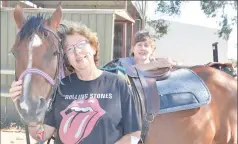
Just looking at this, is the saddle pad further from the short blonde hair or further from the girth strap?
the short blonde hair

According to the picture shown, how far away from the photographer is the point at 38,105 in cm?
181

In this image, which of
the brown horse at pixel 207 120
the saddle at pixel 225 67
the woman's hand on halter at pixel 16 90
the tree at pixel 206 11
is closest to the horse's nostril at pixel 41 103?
the woman's hand on halter at pixel 16 90

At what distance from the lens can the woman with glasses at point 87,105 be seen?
199 cm

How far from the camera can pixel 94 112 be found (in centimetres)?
199

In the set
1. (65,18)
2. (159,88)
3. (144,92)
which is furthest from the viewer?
(65,18)

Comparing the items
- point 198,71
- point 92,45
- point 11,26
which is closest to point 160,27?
point 11,26

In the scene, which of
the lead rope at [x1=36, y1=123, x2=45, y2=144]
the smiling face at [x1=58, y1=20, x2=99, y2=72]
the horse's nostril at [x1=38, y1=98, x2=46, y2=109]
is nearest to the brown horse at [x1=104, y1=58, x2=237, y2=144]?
the smiling face at [x1=58, y1=20, x2=99, y2=72]

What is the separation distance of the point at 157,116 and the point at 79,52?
1036mm

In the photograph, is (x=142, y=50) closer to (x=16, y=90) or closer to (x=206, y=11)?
(x=16, y=90)

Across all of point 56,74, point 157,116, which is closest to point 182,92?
point 157,116

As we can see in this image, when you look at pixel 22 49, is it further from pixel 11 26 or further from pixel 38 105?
pixel 11 26

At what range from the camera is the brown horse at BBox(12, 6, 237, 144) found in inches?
72.4

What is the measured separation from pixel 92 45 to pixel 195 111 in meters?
1.41

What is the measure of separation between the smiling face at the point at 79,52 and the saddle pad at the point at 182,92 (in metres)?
0.95
